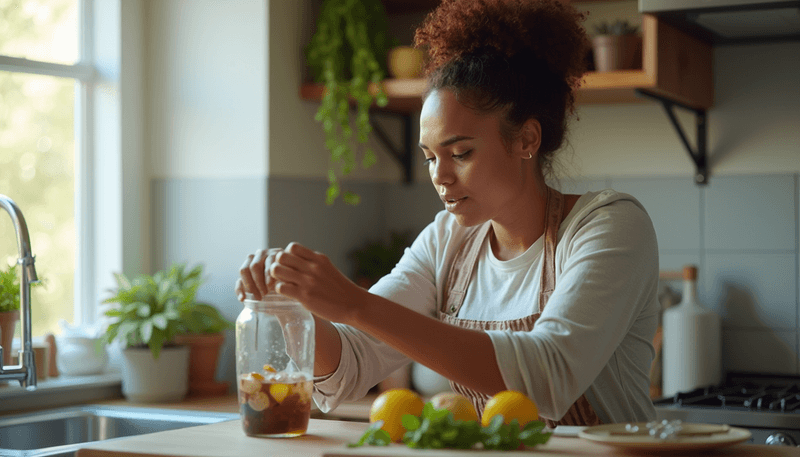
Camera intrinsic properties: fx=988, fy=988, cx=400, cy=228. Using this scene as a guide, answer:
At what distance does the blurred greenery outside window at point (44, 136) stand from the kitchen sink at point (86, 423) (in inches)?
14.9

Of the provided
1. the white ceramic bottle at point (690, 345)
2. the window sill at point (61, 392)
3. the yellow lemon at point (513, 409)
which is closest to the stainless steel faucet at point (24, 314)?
the window sill at point (61, 392)

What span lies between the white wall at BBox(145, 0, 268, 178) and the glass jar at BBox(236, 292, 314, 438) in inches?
54.9

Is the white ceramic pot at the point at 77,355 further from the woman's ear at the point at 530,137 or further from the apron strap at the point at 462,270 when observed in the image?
the woman's ear at the point at 530,137

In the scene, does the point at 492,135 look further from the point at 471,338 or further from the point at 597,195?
the point at 471,338

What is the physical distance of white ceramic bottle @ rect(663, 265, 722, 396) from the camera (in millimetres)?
2639

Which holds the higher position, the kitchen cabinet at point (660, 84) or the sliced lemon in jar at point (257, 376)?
the kitchen cabinet at point (660, 84)

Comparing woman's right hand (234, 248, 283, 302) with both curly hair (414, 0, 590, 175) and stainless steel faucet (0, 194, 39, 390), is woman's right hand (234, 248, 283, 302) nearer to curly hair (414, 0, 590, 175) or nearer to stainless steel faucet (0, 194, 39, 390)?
curly hair (414, 0, 590, 175)

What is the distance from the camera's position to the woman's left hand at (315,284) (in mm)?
1188

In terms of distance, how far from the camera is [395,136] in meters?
3.16

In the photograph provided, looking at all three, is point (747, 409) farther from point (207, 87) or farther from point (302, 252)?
point (207, 87)

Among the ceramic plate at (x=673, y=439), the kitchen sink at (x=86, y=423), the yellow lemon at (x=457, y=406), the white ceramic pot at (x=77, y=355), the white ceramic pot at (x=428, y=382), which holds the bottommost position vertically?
the kitchen sink at (x=86, y=423)

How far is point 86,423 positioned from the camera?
2.42 metres

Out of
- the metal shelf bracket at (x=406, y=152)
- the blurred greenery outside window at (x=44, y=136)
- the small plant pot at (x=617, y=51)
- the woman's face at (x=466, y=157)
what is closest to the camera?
the woman's face at (x=466, y=157)

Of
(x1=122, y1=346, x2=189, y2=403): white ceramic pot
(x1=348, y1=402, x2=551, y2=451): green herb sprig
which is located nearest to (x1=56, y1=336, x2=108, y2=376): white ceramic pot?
(x1=122, y1=346, x2=189, y2=403): white ceramic pot
